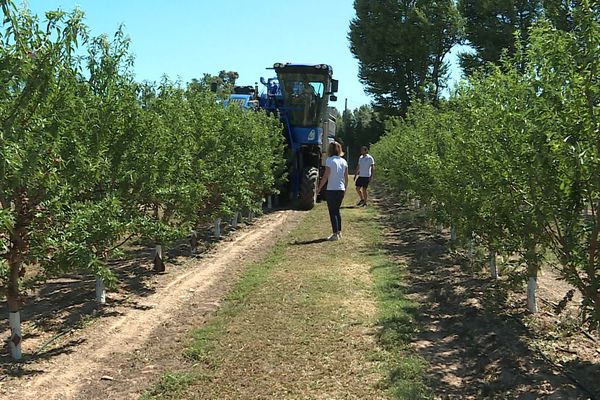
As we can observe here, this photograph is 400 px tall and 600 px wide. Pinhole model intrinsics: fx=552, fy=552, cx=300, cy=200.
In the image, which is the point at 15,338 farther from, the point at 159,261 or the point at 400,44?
the point at 400,44

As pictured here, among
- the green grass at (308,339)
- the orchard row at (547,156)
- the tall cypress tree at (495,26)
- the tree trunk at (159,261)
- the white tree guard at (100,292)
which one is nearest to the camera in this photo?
the orchard row at (547,156)

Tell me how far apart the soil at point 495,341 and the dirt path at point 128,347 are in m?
2.33

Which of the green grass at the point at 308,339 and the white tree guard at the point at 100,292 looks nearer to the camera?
the green grass at the point at 308,339

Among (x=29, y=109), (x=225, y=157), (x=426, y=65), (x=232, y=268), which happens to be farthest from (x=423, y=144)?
(x=426, y=65)

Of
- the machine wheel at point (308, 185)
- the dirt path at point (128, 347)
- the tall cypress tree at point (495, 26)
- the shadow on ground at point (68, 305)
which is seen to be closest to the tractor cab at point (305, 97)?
the machine wheel at point (308, 185)

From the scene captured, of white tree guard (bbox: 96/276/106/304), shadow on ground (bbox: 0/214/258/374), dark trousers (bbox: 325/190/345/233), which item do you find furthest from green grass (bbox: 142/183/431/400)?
dark trousers (bbox: 325/190/345/233)

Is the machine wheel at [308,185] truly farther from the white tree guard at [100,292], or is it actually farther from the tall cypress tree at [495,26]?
the tall cypress tree at [495,26]

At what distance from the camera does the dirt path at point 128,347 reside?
4262 millimetres

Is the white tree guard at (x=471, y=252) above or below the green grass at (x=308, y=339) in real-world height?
above

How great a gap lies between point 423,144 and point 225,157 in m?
3.52

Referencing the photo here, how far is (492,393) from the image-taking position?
13.6 ft

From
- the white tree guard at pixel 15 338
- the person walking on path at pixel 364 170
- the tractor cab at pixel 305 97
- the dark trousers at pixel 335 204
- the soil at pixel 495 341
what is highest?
the tractor cab at pixel 305 97

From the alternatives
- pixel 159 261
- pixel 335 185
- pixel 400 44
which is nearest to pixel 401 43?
pixel 400 44

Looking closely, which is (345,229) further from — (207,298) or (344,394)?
(344,394)
